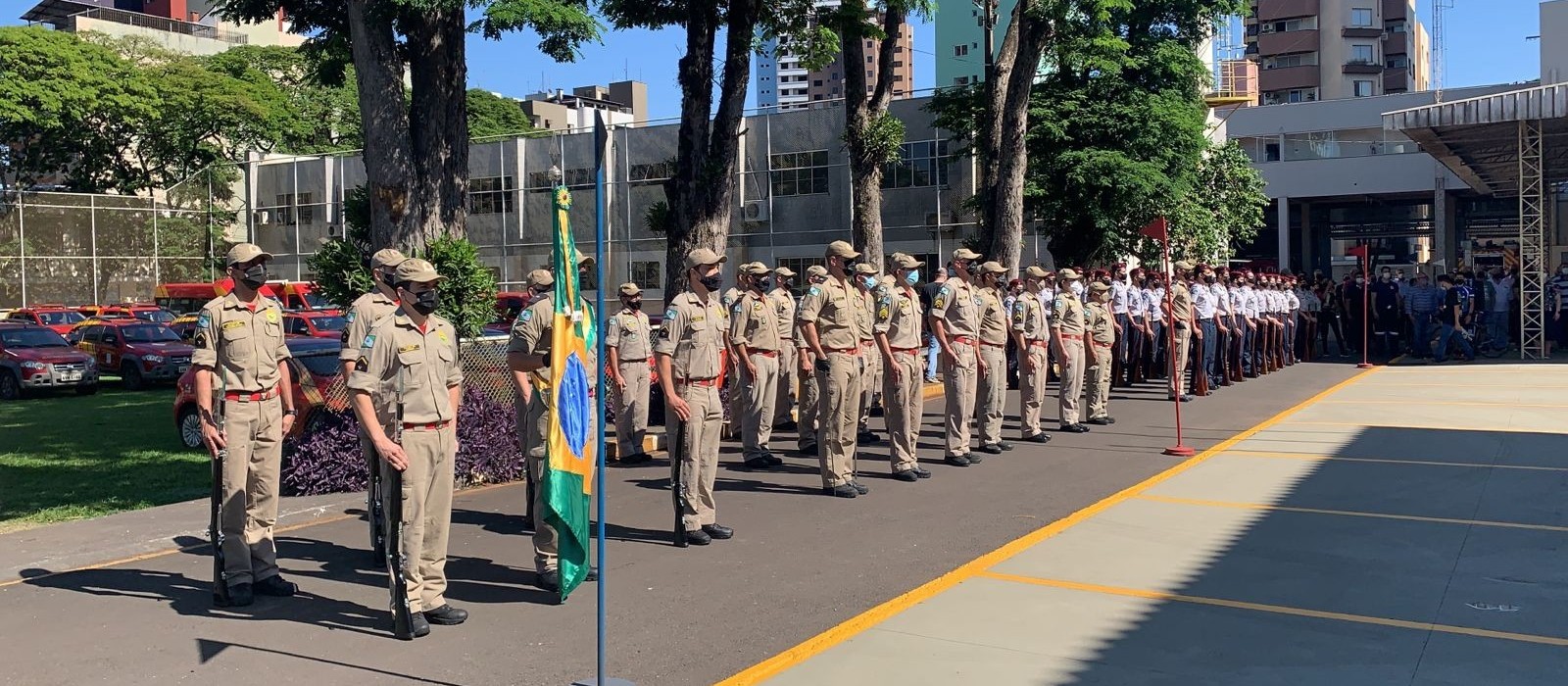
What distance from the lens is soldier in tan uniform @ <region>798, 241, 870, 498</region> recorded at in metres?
10.2

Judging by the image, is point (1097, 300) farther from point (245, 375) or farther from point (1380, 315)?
point (1380, 315)

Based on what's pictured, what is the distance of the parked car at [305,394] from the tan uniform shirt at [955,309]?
221 inches

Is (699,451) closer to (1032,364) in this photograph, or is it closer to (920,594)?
(920,594)

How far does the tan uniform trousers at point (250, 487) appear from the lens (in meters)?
7.08

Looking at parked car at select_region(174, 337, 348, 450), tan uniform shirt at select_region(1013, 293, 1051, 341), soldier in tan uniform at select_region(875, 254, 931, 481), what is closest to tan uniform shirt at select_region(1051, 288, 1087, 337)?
tan uniform shirt at select_region(1013, 293, 1051, 341)

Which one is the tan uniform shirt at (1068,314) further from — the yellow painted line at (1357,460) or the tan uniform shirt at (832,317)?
the tan uniform shirt at (832,317)

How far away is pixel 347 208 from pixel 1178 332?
1104cm

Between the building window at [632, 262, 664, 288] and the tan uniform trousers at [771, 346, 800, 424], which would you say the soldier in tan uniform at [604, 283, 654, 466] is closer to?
the tan uniform trousers at [771, 346, 800, 424]

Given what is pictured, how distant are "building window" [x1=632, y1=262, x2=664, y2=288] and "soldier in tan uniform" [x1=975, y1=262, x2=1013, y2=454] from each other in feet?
102

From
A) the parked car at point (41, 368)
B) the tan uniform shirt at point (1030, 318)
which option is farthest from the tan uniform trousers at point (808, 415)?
the parked car at point (41, 368)

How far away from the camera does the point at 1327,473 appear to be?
10.9 metres

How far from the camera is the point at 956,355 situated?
11656 mm

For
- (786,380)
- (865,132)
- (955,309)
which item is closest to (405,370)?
(955,309)

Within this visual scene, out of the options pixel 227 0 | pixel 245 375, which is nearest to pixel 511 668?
pixel 245 375
